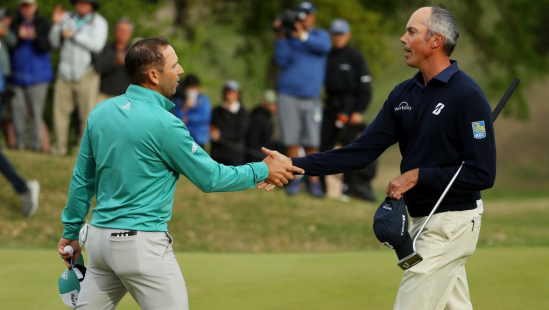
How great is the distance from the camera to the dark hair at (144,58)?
4.57m

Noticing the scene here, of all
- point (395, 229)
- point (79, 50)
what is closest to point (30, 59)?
point (79, 50)

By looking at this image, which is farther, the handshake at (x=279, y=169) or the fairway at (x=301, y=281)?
the fairway at (x=301, y=281)

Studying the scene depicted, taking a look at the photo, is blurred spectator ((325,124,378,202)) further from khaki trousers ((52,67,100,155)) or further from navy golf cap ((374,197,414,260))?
navy golf cap ((374,197,414,260))

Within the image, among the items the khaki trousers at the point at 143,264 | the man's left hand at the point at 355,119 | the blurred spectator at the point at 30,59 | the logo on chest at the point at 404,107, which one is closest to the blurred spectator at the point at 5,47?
the blurred spectator at the point at 30,59

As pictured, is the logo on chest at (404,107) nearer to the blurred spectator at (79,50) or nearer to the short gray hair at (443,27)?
the short gray hair at (443,27)

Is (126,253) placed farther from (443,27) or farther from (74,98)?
(74,98)

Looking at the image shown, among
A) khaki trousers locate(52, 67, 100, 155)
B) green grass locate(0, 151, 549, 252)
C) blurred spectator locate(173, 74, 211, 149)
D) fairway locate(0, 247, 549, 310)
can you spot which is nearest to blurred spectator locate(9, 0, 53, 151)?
khaki trousers locate(52, 67, 100, 155)

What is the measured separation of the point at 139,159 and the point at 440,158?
1688 mm

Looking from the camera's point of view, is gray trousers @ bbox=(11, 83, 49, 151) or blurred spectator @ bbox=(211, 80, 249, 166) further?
blurred spectator @ bbox=(211, 80, 249, 166)

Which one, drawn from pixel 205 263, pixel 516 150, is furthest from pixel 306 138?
pixel 516 150

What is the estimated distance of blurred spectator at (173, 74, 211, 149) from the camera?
13.6 meters

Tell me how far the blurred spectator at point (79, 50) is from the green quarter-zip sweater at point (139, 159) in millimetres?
8848

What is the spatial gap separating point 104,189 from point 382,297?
9.84ft

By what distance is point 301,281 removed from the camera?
7.35 metres
